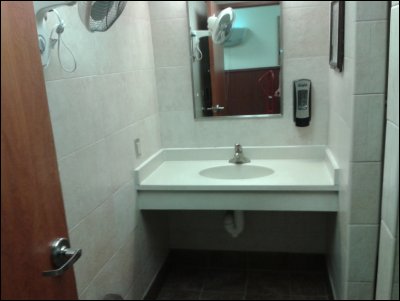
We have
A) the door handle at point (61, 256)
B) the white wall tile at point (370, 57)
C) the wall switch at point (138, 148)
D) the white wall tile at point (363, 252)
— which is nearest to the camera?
A: the door handle at point (61, 256)

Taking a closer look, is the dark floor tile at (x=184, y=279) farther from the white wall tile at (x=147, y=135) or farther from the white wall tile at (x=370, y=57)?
the white wall tile at (x=370, y=57)

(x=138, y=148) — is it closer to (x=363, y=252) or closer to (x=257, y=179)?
(x=257, y=179)

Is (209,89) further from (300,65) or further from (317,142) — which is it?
(317,142)

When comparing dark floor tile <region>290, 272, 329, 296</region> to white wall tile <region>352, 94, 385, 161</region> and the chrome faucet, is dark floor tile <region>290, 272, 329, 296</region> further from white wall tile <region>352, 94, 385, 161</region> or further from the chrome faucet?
white wall tile <region>352, 94, 385, 161</region>

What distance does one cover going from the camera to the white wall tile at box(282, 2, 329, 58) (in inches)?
84.8

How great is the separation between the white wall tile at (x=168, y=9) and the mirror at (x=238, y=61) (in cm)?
5

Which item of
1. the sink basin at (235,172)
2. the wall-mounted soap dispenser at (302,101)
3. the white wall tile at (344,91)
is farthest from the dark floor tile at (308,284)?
the white wall tile at (344,91)

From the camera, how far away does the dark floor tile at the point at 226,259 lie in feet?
8.74

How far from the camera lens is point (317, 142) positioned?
91.9 inches

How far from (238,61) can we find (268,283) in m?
1.43

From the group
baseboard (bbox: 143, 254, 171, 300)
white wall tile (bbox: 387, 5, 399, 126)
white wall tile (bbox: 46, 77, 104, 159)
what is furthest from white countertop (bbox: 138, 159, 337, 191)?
white wall tile (bbox: 387, 5, 399, 126)

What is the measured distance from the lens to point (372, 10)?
145 cm

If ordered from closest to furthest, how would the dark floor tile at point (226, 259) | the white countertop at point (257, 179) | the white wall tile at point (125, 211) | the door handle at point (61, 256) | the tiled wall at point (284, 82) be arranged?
the door handle at point (61, 256) → the white wall tile at point (125, 211) → the white countertop at point (257, 179) → the tiled wall at point (284, 82) → the dark floor tile at point (226, 259)

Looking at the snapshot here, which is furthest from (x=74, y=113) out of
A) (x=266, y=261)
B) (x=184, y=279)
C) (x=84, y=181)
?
(x=266, y=261)
